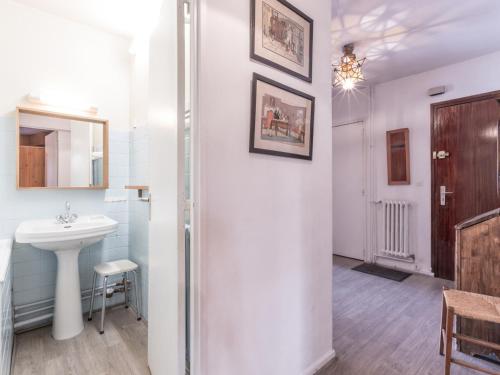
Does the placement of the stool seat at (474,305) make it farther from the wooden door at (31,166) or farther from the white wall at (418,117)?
the wooden door at (31,166)

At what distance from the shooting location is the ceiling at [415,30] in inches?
79.6

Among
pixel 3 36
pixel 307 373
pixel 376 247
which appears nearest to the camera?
pixel 307 373

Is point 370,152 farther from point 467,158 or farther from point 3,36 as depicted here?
point 3,36

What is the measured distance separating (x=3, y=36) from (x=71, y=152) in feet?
3.08

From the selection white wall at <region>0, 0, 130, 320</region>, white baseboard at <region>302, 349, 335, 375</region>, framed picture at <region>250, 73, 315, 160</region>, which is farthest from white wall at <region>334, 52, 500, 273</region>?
white wall at <region>0, 0, 130, 320</region>

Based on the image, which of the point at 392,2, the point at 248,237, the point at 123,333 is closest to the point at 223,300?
the point at 248,237

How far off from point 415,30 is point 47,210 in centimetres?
360

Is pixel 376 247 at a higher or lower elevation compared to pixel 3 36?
lower

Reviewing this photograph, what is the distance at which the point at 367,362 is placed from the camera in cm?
165

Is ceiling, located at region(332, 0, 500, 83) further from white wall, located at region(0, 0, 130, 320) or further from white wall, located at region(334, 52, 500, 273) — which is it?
white wall, located at region(0, 0, 130, 320)

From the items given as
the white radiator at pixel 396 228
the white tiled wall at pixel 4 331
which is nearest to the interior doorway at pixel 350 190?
the white radiator at pixel 396 228

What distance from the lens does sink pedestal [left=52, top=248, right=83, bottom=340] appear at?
75.3 inches

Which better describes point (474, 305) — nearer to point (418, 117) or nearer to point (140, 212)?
point (140, 212)

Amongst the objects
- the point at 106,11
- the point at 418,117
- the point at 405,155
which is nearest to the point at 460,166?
the point at 405,155
